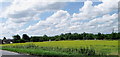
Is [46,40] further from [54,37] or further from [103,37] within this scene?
[103,37]

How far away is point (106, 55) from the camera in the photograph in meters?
14.2

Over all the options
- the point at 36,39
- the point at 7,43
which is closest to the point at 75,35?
the point at 36,39

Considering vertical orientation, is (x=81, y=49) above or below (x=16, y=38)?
below

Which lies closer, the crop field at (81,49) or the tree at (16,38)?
the crop field at (81,49)

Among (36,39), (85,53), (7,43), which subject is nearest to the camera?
(85,53)

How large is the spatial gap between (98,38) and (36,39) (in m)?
9.21

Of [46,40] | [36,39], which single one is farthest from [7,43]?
[46,40]

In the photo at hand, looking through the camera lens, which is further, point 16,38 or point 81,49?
point 16,38

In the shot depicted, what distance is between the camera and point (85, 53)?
50.8 ft

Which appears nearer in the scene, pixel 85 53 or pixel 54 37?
pixel 85 53

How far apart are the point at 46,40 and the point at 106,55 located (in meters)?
15.1

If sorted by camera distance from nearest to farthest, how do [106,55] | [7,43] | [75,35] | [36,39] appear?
[106,55], [75,35], [36,39], [7,43]

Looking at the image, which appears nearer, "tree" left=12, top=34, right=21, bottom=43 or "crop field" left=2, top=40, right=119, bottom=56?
"crop field" left=2, top=40, right=119, bottom=56

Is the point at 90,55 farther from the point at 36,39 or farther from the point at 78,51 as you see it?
the point at 36,39
